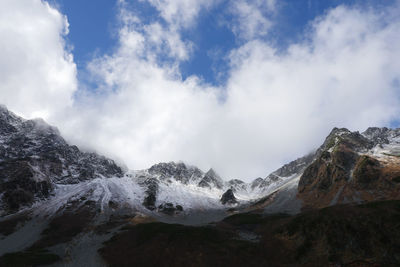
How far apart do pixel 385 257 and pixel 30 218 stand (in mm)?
176185

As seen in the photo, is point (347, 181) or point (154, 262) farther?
point (347, 181)

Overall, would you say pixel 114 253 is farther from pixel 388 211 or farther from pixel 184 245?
pixel 388 211

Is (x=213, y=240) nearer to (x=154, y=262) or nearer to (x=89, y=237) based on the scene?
(x=154, y=262)

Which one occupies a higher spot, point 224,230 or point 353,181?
point 353,181

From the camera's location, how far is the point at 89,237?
365ft

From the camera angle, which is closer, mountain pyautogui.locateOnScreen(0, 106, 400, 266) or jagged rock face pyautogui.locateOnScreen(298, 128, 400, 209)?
mountain pyautogui.locateOnScreen(0, 106, 400, 266)

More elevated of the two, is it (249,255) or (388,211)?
(388,211)

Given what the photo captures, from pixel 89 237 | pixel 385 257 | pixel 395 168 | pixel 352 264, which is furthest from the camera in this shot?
pixel 395 168

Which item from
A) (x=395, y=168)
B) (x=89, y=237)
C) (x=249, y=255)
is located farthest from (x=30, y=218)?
(x=395, y=168)

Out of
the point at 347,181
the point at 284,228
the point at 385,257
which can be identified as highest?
the point at 347,181

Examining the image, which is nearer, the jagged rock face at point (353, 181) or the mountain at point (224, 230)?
the mountain at point (224, 230)

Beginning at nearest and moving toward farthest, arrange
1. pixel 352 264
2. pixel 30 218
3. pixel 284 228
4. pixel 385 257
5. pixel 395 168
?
1. pixel 352 264
2. pixel 385 257
3. pixel 284 228
4. pixel 30 218
5. pixel 395 168

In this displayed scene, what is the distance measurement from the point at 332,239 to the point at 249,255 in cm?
1836

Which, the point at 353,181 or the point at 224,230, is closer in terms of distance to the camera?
the point at 224,230
